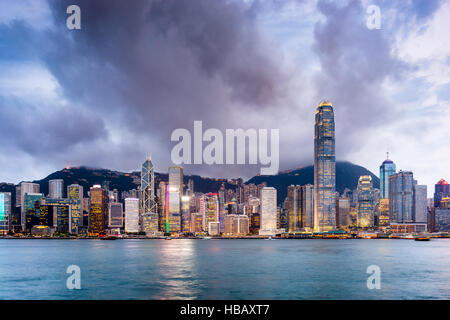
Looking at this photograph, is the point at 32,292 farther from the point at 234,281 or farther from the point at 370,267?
the point at 370,267

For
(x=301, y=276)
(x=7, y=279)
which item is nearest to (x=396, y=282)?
(x=301, y=276)

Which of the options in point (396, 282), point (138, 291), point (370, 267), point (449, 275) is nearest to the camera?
point (138, 291)
